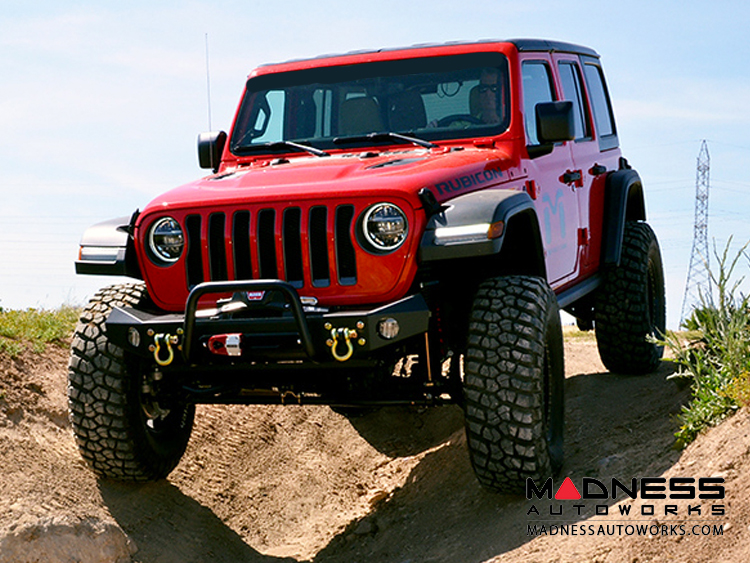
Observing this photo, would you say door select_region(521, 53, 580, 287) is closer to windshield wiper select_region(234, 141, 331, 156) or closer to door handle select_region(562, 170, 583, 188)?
door handle select_region(562, 170, 583, 188)

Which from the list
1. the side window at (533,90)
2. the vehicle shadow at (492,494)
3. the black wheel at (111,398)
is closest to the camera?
the vehicle shadow at (492,494)

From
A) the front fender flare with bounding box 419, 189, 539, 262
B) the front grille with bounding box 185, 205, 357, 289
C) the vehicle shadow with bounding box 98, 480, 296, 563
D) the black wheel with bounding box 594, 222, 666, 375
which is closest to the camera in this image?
the front fender flare with bounding box 419, 189, 539, 262

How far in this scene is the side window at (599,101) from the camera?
27.8ft

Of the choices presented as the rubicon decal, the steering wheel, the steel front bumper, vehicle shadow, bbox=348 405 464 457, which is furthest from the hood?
vehicle shadow, bbox=348 405 464 457

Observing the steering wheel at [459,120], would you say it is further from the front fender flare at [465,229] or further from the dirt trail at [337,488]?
the dirt trail at [337,488]

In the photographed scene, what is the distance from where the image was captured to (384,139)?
21.0 feet

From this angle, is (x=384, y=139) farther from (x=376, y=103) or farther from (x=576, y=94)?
(x=576, y=94)

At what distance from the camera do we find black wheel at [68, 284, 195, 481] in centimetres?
593

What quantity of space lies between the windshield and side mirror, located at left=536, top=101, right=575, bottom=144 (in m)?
0.29

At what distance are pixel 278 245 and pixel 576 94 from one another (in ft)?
12.1

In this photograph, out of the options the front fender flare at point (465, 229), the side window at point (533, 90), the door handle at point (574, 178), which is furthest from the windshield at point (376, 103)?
the front fender flare at point (465, 229)

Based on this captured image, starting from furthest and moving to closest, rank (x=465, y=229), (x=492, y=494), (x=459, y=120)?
(x=459, y=120) → (x=492, y=494) → (x=465, y=229)

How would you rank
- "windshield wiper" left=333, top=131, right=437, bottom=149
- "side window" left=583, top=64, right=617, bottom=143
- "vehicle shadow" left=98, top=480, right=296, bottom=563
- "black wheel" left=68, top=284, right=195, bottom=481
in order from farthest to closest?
"side window" left=583, top=64, right=617, bottom=143 < "windshield wiper" left=333, top=131, right=437, bottom=149 < "vehicle shadow" left=98, top=480, right=296, bottom=563 < "black wheel" left=68, top=284, right=195, bottom=481

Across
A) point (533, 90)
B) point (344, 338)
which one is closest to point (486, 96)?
point (533, 90)
